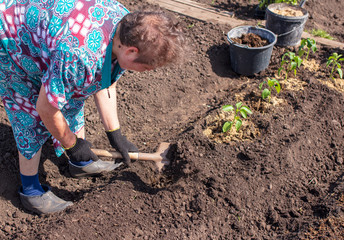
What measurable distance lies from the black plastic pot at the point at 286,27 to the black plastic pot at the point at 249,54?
244mm

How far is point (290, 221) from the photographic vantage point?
230 centimetres

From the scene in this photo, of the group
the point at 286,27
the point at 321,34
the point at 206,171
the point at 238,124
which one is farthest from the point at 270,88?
the point at 321,34

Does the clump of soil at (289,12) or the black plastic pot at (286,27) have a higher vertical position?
the clump of soil at (289,12)

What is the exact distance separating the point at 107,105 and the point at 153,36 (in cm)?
96

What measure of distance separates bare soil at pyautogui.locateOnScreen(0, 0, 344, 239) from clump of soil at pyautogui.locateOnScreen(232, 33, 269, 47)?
0.31 meters

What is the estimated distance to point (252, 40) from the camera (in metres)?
3.79

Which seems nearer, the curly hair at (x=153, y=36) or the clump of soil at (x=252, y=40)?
the curly hair at (x=153, y=36)

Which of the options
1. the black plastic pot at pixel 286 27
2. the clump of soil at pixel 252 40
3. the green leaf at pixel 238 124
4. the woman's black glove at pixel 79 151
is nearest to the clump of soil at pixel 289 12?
the black plastic pot at pixel 286 27

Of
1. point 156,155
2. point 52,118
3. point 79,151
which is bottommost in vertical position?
point 156,155

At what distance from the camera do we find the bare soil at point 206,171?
2248 millimetres

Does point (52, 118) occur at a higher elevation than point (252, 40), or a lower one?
higher

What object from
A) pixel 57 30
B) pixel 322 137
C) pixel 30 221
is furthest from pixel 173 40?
pixel 322 137

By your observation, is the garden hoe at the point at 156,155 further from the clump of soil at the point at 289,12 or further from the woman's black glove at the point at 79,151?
the clump of soil at the point at 289,12

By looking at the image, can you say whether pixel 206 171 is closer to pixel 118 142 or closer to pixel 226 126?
pixel 226 126
